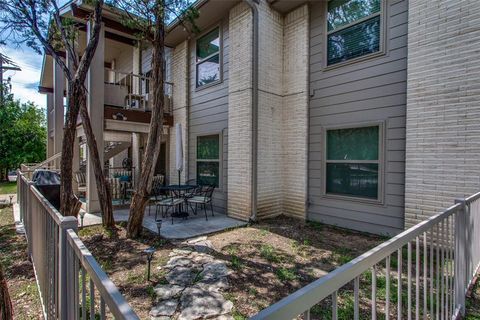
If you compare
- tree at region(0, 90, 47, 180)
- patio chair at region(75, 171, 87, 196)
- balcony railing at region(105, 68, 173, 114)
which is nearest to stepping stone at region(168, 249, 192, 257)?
balcony railing at region(105, 68, 173, 114)

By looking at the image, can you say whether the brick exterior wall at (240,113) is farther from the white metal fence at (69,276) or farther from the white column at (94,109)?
the white metal fence at (69,276)

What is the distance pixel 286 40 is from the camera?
6910 mm

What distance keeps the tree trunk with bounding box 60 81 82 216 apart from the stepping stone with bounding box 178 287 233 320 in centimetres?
265

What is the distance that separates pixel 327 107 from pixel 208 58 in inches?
153

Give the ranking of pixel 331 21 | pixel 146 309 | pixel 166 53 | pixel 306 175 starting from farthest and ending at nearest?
pixel 166 53
pixel 306 175
pixel 331 21
pixel 146 309

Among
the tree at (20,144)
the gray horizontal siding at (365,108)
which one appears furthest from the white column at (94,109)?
the tree at (20,144)

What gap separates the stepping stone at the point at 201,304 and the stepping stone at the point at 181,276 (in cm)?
21

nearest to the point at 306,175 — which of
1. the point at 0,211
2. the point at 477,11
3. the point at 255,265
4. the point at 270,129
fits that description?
the point at 270,129

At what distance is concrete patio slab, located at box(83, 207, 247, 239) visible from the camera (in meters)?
5.40

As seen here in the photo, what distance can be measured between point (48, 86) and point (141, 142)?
24.7ft

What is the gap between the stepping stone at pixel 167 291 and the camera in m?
3.02

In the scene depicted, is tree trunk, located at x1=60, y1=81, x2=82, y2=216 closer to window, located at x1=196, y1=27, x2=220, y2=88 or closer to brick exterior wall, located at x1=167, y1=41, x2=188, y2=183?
window, located at x1=196, y1=27, x2=220, y2=88

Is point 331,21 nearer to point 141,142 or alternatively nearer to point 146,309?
point 146,309

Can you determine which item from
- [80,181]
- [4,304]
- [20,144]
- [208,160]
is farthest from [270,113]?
[20,144]
